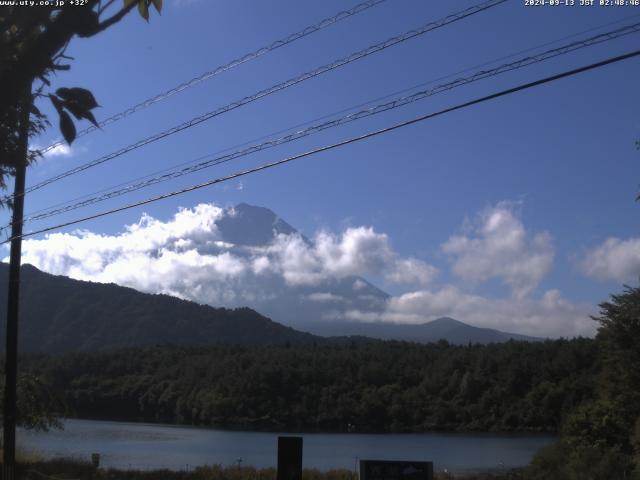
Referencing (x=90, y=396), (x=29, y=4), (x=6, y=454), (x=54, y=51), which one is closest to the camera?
(x=54, y=51)

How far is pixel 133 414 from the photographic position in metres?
88.2

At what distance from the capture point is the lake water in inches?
1594

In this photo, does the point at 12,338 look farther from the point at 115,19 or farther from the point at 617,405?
the point at 617,405

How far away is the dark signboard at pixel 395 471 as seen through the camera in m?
11.2

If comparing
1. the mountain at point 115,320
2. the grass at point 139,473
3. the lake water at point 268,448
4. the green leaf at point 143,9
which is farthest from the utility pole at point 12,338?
the mountain at point 115,320

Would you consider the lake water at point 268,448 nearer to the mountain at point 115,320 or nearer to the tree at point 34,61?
the tree at point 34,61

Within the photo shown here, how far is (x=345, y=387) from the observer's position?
83438mm

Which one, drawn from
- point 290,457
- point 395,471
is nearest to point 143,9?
point 290,457

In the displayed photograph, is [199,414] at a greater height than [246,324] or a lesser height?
lesser

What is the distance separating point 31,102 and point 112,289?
506ft

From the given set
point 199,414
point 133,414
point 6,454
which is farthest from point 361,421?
point 6,454

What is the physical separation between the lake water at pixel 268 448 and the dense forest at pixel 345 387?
6.28m

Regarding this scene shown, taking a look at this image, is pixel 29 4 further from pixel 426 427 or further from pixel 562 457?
pixel 426 427

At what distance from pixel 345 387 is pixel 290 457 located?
72771mm
